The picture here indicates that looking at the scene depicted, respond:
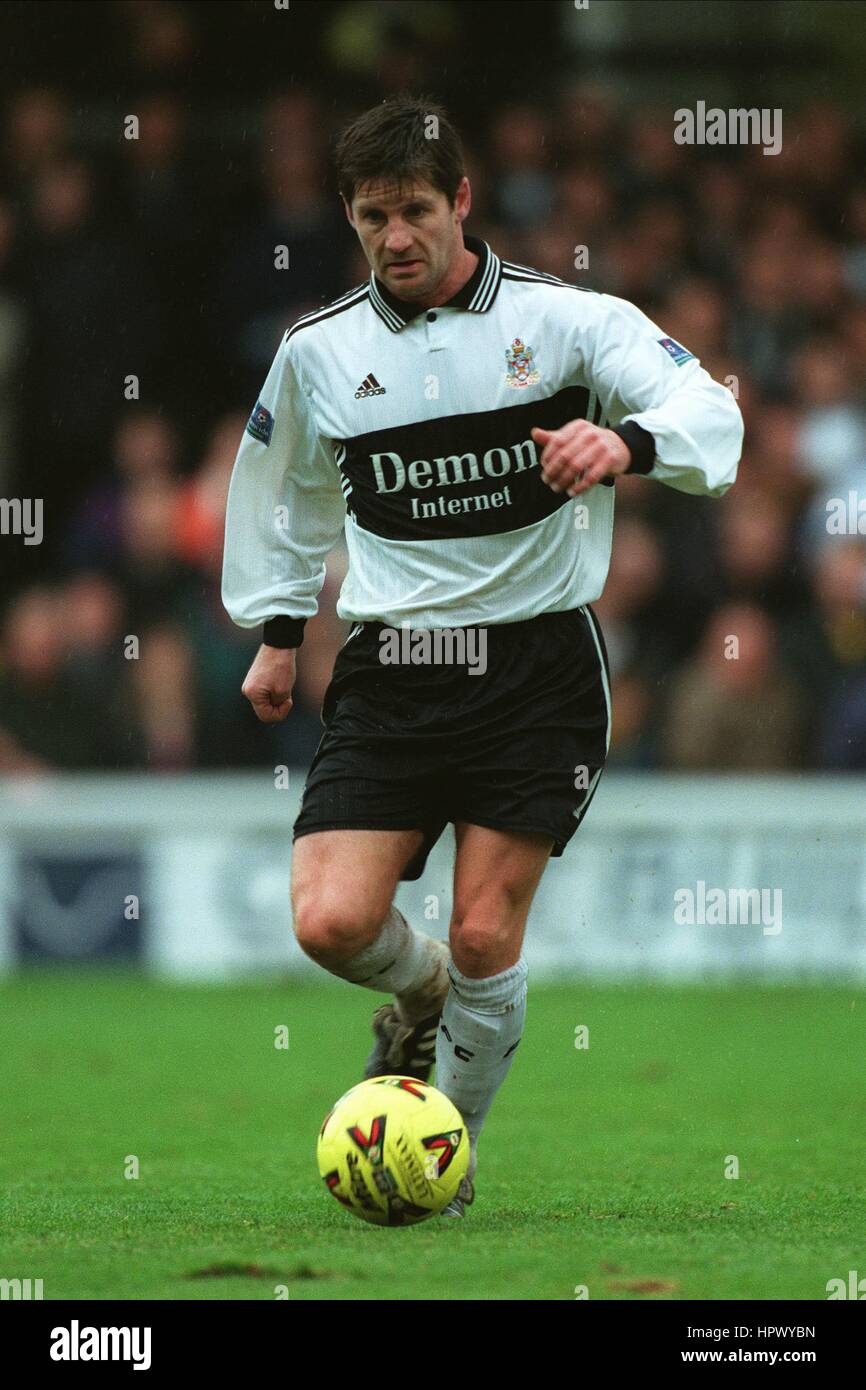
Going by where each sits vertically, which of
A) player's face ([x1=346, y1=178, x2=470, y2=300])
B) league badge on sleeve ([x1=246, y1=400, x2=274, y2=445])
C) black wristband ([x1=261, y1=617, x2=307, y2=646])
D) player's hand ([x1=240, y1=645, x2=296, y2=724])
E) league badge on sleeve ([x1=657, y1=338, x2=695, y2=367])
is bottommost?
player's hand ([x1=240, y1=645, x2=296, y2=724])

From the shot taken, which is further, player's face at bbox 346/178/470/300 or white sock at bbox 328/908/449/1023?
white sock at bbox 328/908/449/1023

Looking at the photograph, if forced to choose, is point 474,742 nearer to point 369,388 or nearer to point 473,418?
point 473,418

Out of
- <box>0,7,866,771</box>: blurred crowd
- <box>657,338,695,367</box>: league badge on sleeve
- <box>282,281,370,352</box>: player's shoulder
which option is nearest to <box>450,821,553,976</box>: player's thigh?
<box>657,338,695,367</box>: league badge on sleeve

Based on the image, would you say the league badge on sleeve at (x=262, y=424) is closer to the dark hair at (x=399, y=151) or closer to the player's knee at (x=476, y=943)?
the dark hair at (x=399, y=151)

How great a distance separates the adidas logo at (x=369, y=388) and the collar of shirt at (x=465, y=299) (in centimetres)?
13

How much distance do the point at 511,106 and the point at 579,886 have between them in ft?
17.7

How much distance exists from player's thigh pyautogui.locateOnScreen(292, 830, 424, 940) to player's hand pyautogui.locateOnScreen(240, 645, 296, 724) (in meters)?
0.56

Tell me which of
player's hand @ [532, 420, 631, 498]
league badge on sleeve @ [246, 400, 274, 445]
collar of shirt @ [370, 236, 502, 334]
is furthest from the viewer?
league badge on sleeve @ [246, 400, 274, 445]

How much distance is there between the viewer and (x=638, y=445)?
499 centimetres

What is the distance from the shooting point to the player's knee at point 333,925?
17.3 feet

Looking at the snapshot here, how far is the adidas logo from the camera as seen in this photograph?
5488 mm

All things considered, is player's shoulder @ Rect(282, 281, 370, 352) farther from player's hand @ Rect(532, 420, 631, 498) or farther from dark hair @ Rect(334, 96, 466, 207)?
player's hand @ Rect(532, 420, 631, 498)

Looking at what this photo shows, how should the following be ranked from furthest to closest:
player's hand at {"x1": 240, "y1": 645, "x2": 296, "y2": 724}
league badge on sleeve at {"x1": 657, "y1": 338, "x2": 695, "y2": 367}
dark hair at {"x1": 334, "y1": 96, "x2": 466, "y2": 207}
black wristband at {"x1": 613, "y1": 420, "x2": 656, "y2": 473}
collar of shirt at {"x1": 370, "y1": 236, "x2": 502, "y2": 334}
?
player's hand at {"x1": 240, "y1": 645, "x2": 296, "y2": 724}
collar of shirt at {"x1": 370, "y1": 236, "x2": 502, "y2": 334}
league badge on sleeve at {"x1": 657, "y1": 338, "x2": 695, "y2": 367}
dark hair at {"x1": 334, "y1": 96, "x2": 466, "y2": 207}
black wristband at {"x1": 613, "y1": 420, "x2": 656, "y2": 473}

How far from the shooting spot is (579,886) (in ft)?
37.3
